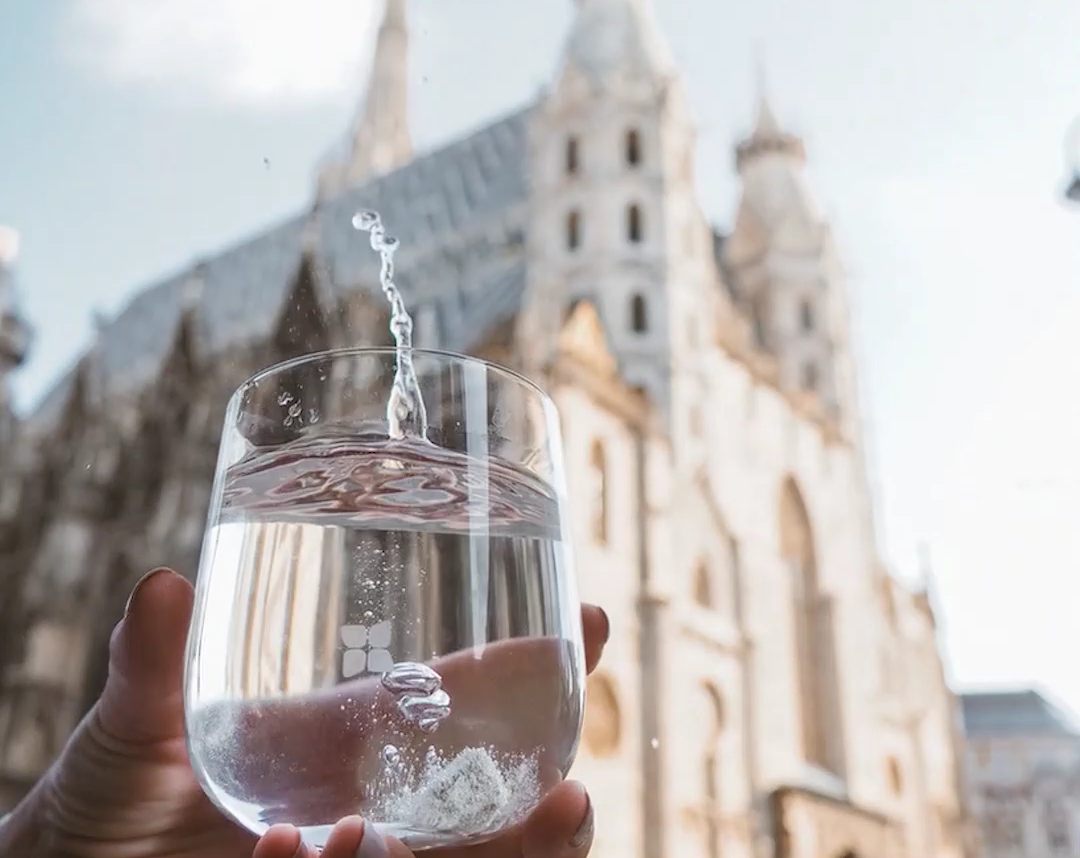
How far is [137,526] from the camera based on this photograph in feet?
8.23

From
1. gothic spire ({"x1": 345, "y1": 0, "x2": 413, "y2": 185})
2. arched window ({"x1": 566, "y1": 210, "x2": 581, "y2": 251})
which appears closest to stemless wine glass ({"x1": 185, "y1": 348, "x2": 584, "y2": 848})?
arched window ({"x1": 566, "y1": 210, "x2": 581, "y2": 251})

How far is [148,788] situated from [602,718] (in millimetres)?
1498

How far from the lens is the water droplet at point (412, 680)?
17 cm

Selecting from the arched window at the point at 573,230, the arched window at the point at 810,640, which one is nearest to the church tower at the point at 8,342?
the arched window at the point at 573,230

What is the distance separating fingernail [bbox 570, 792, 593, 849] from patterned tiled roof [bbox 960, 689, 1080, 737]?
1.52m

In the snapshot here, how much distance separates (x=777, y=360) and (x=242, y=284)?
6.48 ft

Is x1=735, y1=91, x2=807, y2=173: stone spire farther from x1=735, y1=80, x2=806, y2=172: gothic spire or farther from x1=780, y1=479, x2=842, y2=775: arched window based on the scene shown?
x1=780, y1=479, x2=842, y2=775: arched window

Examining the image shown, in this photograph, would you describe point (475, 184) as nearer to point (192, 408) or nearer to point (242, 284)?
point (242, 284)

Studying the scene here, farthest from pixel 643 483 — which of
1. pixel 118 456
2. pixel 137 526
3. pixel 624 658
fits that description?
pixel 118 456

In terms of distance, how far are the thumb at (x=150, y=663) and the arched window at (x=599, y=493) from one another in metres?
1.59

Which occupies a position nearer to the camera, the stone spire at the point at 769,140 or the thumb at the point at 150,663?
the thumb at the point at 150,663

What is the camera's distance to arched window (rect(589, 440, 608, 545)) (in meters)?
1.86

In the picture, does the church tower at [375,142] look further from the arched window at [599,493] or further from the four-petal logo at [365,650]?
the four-petal logo at [365,650]

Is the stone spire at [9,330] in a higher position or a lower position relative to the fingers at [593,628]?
higher
